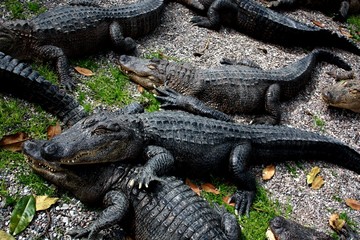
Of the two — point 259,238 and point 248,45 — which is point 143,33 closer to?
point 248,45

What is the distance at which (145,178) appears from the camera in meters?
3.48

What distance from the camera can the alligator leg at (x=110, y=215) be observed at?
130 inches

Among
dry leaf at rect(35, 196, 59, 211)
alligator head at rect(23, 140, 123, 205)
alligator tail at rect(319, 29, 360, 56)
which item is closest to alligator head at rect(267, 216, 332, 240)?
alligator head at rect(23, 140, 123, 205)

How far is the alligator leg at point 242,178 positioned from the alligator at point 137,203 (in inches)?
16.2

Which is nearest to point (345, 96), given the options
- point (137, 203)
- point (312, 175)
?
point (312, 175)

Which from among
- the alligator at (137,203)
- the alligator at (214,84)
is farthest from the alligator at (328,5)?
the alligator at (137,203)

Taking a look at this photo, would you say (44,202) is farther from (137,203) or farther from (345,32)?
(345,32)

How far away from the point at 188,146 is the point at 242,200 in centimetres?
76

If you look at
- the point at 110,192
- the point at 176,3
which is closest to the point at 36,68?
the point at 110,192

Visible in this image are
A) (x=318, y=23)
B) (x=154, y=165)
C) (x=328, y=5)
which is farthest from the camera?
(x=328, y=5)

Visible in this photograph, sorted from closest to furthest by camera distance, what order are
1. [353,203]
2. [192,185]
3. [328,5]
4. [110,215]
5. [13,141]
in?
[110,215]
[13,141]
[192,185]
[353,203]
[328,5]

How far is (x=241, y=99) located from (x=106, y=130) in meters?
2.12

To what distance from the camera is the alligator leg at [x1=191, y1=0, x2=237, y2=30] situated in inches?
255

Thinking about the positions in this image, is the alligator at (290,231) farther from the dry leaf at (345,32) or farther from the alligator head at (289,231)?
the dry leaf at (345,32)
